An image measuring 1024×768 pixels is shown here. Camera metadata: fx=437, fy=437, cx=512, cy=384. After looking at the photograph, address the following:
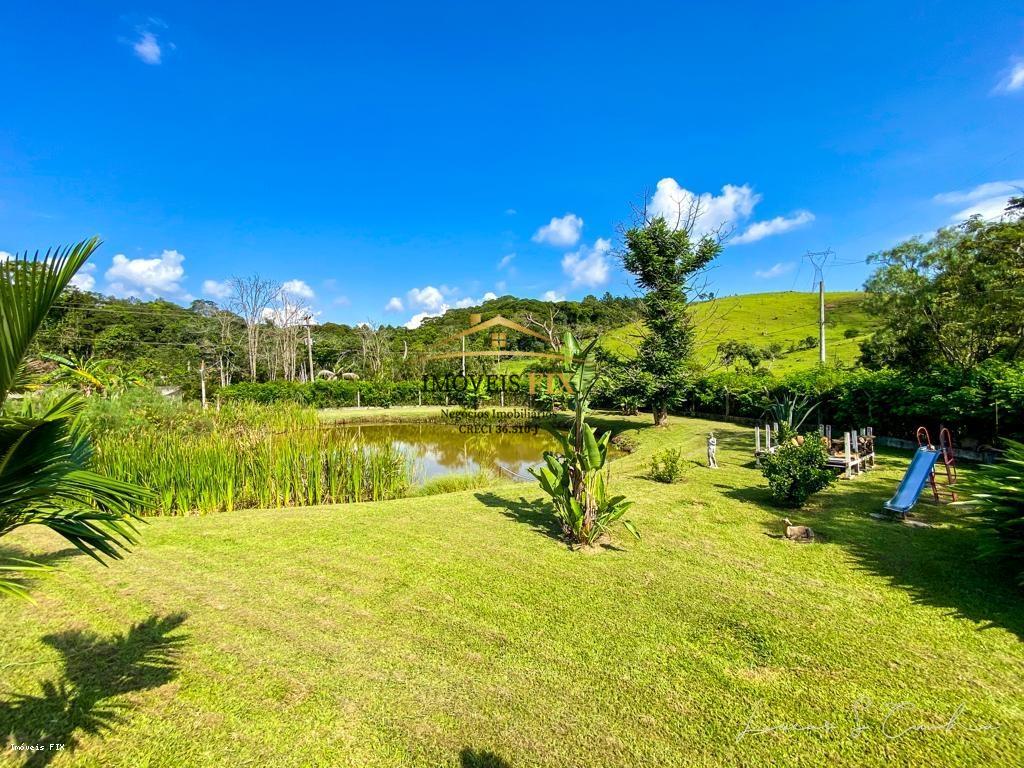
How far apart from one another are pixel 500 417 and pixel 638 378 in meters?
6.31

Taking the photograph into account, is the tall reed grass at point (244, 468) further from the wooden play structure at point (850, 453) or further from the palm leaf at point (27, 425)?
the wooden play structure at point (850, 453)

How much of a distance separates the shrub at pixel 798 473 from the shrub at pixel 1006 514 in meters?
1.53

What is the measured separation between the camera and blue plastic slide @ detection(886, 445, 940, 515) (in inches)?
192

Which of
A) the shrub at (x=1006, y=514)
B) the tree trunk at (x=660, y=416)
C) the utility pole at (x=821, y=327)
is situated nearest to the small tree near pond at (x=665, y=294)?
the tree trunk at (x=660, y=416)

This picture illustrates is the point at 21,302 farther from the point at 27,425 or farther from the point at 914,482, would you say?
the point at 914,482

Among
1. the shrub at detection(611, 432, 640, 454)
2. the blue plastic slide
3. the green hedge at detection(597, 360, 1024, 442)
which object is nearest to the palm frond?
the blue plastic slide

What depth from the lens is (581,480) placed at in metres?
4.45

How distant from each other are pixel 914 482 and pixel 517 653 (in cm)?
523

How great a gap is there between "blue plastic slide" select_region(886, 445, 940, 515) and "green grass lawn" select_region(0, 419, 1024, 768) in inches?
16.1

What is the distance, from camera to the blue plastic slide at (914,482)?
16.0 feet

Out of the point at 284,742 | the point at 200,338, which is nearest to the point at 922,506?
the point at 284,742

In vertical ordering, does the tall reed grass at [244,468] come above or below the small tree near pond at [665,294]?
below
